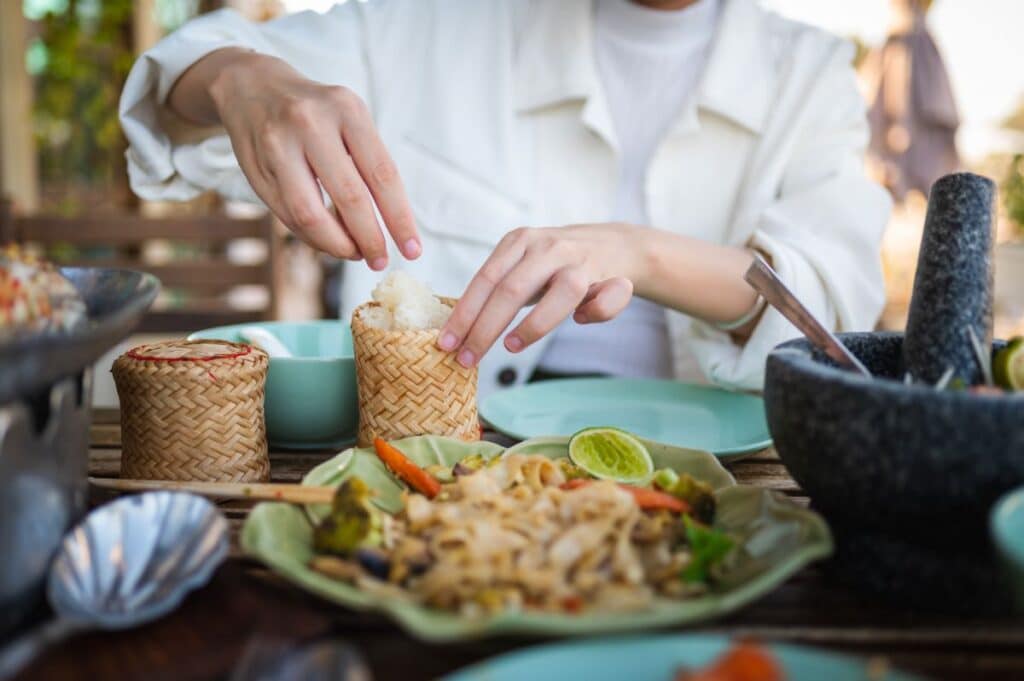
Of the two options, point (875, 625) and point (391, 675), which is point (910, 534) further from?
point (391, 675)

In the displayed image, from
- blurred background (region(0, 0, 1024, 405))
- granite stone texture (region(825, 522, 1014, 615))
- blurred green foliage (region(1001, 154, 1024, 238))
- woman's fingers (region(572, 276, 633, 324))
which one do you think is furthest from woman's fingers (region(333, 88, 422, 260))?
blurred green foliage (region(1001, 154, 1024, 238))

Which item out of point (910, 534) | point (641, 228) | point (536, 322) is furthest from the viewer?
point (641, 228)

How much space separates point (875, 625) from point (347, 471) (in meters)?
0.55

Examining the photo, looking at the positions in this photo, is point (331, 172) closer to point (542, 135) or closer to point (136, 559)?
point (136, 559)

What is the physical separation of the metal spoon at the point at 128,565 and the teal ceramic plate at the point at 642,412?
56 cm

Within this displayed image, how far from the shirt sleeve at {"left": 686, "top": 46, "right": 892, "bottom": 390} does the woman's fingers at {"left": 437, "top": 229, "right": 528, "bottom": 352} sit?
62cm

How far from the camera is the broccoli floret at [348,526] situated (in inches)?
29.5

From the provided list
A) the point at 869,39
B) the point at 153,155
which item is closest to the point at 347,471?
the point at 153,155

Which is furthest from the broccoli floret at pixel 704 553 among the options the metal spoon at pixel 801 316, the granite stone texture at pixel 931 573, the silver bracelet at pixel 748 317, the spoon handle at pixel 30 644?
the silver bracelet at pixel 748 317

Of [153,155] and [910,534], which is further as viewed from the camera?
[153,155]

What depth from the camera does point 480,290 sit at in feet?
3.66

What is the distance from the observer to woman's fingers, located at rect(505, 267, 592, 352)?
3.76ft

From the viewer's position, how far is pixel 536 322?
45.3 inches

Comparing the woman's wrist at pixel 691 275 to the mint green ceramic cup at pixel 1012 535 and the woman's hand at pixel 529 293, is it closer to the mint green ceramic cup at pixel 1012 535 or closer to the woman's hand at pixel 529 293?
the woman's hand at pixel 529 293
